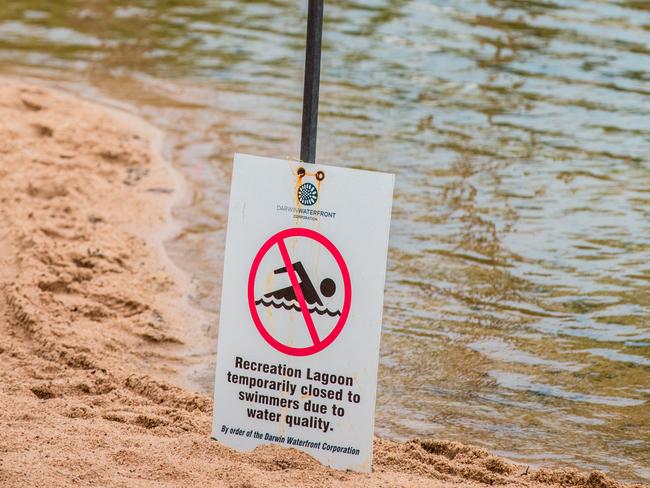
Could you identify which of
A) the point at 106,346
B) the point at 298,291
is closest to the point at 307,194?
the point at 298,291

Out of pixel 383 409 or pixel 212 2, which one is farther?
pixel 212 2

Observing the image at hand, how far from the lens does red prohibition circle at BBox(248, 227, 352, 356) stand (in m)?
3.77

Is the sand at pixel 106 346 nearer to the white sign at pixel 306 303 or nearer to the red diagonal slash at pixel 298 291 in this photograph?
the white sign at pixel 306 303

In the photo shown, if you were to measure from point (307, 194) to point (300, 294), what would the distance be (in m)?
0.35

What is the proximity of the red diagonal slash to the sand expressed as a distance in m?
0.44

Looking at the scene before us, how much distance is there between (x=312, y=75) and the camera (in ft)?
12.6

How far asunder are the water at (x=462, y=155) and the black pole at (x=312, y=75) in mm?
1496

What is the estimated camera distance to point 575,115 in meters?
A: 9.84

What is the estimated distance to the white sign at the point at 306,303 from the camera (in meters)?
3.75

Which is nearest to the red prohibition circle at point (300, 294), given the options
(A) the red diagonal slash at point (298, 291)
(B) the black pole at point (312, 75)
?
(A) the red diagonal slash at point (298, 291)

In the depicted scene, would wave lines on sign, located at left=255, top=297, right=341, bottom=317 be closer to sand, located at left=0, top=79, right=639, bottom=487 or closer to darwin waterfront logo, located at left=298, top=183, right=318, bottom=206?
darwin waterfront logo, located at left=298, top=183, right=318, bottom=206

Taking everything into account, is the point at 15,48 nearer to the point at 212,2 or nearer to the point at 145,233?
the point at 212,2

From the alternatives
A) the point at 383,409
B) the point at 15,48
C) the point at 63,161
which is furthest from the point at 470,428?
the point at 15,48

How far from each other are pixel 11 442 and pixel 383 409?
176 cm
